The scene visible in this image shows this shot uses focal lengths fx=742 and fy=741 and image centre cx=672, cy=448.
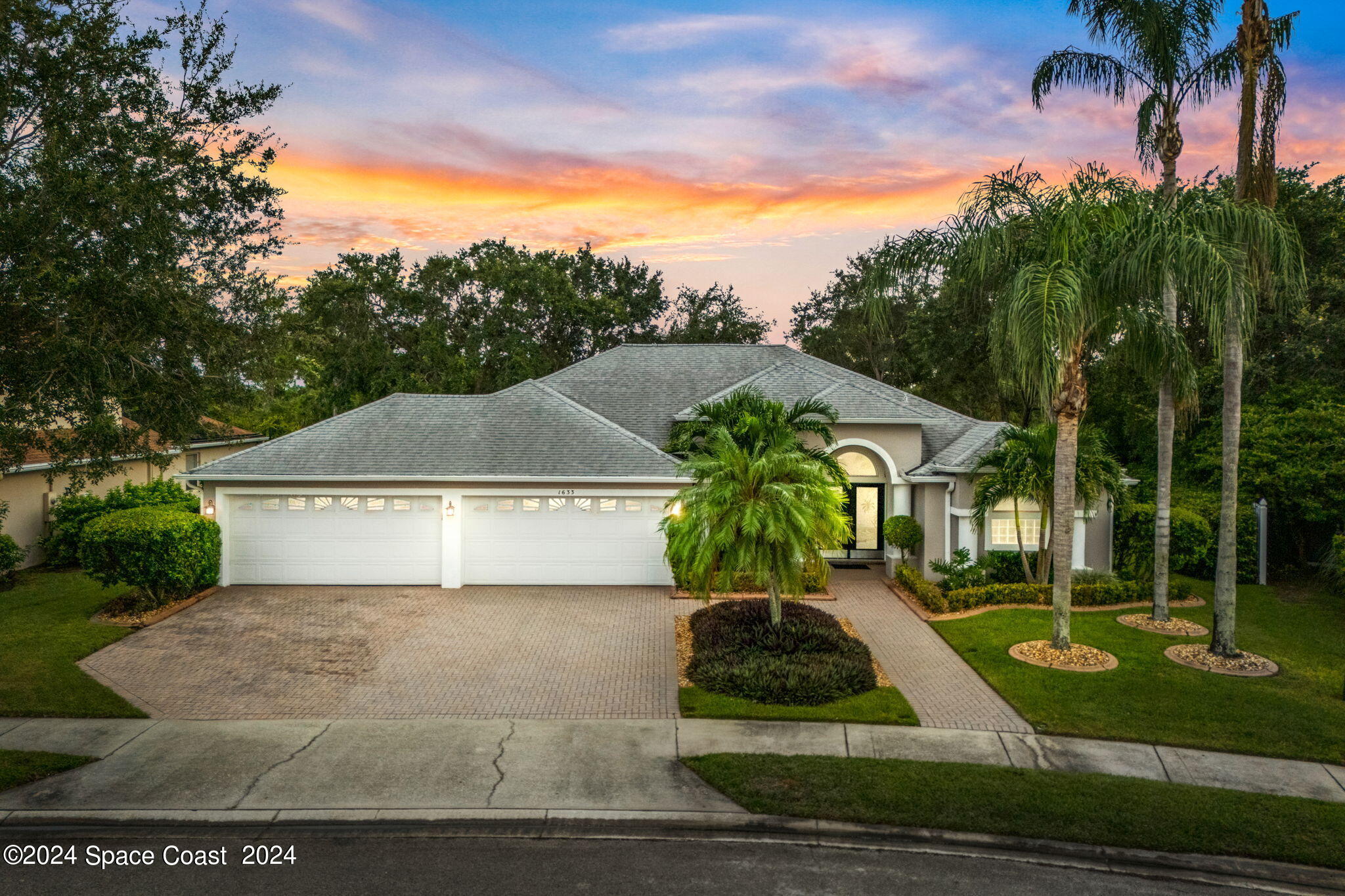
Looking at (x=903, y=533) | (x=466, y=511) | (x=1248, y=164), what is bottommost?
(x=903, y=533)

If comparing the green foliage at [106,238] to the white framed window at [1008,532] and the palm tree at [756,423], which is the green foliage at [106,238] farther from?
the white framed window at [1008,532]

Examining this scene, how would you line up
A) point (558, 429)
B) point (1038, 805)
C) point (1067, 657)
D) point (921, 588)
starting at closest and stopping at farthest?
point (1038, 805) < point (1067, 657) < point (921, 588) < point (558, 429)

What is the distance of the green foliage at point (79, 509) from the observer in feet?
59.8

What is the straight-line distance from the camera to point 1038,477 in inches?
613

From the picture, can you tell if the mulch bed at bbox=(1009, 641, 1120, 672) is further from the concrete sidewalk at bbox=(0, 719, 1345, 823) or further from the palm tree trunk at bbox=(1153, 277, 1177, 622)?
the concrete sidewalk at bbox=(0, 719, 1345, 823)

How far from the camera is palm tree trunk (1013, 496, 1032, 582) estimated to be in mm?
16109

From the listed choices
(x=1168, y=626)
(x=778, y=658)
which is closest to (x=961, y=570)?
(x=1168, y=626)

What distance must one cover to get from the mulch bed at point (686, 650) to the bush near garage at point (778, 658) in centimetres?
12

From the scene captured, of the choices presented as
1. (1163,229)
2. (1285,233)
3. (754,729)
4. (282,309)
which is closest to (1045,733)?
(754,729)

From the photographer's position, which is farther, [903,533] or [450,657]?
[903,533]

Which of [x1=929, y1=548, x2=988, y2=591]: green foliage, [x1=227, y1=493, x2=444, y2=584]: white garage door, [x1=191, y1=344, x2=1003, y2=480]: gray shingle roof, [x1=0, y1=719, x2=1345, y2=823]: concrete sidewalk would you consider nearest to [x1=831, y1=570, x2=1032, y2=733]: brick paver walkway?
[x1=0, y1=719, x2=1345, y2=823]: concrete sidewalk

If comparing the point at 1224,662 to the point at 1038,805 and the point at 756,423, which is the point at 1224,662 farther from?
the point at 756,423

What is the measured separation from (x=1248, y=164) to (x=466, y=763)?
566 inches

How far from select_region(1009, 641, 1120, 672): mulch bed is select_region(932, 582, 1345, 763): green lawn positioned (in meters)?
0.18
